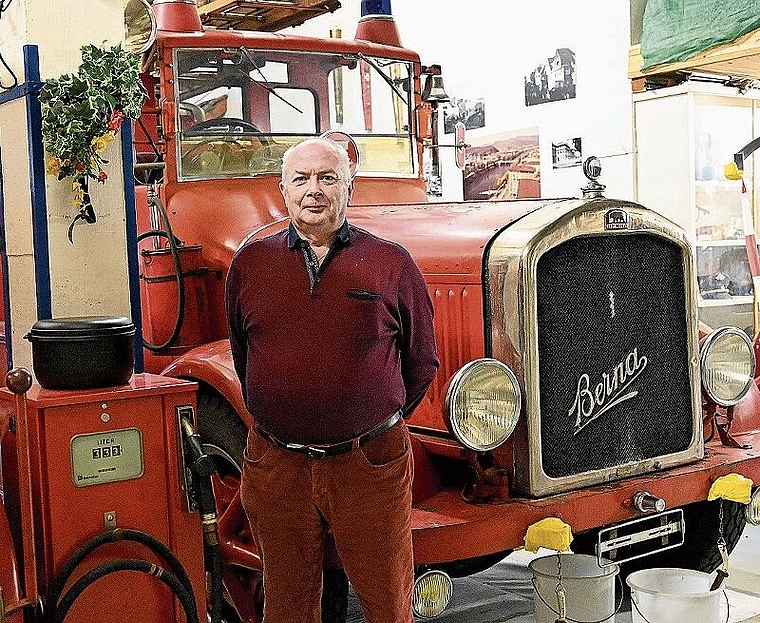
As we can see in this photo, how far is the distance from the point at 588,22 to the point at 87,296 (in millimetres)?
4465

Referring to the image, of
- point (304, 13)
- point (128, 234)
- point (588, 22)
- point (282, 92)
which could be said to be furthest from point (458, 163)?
point (588, 22)

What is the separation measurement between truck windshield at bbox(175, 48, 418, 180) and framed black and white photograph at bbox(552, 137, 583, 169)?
2.34m

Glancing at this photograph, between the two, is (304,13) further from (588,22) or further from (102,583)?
(102,583)

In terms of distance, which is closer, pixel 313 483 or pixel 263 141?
pixel 313 483

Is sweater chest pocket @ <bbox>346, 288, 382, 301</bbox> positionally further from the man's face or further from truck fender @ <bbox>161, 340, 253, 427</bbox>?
truck fender @ <bbox>161, 340, 253, 427</bbox>

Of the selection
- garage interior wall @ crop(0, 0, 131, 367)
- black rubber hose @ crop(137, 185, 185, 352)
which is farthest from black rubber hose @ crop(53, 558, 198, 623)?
black rubber hose @ crop(137, 185, 185, 352)

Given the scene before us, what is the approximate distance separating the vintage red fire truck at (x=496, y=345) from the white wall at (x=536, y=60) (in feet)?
8.53

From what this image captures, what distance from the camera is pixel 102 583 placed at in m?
2.83

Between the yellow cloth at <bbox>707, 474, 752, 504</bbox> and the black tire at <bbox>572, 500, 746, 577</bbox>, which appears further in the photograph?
the black tire at <bbox>572, 500, 746, 577</bbox>

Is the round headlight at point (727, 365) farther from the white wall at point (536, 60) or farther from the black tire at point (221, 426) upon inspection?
the white wall at point (536, 60)

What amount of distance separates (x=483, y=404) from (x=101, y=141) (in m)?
1.35

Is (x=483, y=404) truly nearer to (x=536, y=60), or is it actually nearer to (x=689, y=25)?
(x=689, y=25)

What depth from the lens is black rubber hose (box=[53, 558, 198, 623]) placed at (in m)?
2.67

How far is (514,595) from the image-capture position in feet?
13.5
